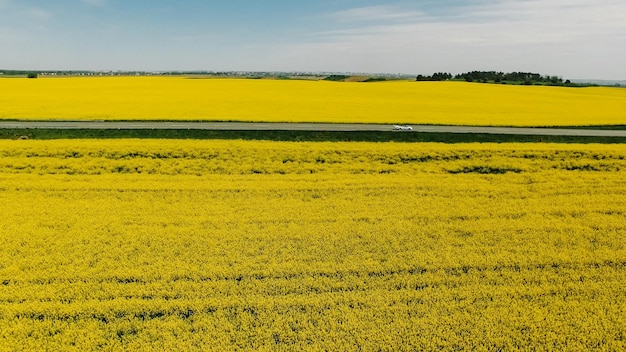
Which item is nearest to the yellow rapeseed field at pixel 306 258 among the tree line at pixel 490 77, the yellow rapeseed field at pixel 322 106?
the yellow rapeseed field at pixel 322 106

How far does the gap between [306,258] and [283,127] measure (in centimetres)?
2113

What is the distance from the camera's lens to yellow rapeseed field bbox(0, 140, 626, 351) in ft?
24.8

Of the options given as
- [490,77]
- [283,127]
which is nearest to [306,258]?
[283,127]

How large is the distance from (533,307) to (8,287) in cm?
1082

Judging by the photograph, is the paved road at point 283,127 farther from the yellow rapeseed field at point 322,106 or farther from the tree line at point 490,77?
the tree line at point 490,77

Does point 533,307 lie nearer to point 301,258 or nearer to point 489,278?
point 489,278

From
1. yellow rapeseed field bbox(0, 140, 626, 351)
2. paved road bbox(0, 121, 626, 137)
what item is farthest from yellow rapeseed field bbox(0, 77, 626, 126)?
yellow rapeseed field bbox(0, 140, 626, 351)

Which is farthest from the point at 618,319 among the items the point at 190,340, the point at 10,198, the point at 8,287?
the point at 10,198

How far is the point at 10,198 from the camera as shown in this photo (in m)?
14.4

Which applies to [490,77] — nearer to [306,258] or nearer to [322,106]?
[322,106]

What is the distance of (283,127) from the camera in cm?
3036

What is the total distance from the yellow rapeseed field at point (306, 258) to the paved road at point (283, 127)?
1098cm

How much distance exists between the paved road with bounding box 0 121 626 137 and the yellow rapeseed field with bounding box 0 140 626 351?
36.0ft

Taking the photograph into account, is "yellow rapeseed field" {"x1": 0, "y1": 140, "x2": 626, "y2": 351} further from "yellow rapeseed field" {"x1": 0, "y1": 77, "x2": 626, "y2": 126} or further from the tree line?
the tree line
